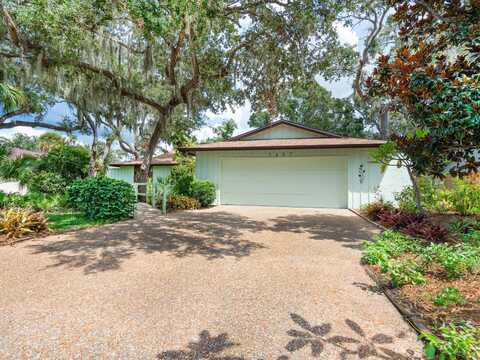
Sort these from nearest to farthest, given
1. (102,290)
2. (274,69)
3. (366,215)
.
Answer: (102,290) → (274,69) → (366,215)

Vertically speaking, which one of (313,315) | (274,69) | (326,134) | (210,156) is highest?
(274,69)

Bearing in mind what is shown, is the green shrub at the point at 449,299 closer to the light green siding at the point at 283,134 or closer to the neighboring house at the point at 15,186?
the neighboring house at the point at 15,186

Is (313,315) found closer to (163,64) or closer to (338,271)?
(338,271)

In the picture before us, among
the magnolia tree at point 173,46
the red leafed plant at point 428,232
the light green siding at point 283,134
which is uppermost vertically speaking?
the magnolia tree at point 173,46

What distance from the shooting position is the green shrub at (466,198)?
296 inches

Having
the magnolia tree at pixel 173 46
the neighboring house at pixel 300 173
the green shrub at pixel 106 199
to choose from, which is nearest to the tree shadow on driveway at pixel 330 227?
the neighboring house at pixel 300 173

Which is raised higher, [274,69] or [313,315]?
[274,69]

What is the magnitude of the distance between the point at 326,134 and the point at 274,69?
5695 millimetres

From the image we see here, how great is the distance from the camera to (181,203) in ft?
32.5

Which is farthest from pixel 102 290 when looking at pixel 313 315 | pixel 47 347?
pixel 313 315

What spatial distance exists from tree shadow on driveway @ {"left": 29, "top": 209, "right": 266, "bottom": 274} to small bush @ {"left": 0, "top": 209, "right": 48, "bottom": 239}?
0.72 m

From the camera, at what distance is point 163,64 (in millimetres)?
8414

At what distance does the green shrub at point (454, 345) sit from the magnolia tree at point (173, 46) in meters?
6.35

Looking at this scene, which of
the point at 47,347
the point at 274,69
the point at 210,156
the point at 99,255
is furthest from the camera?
the point at 210,156
